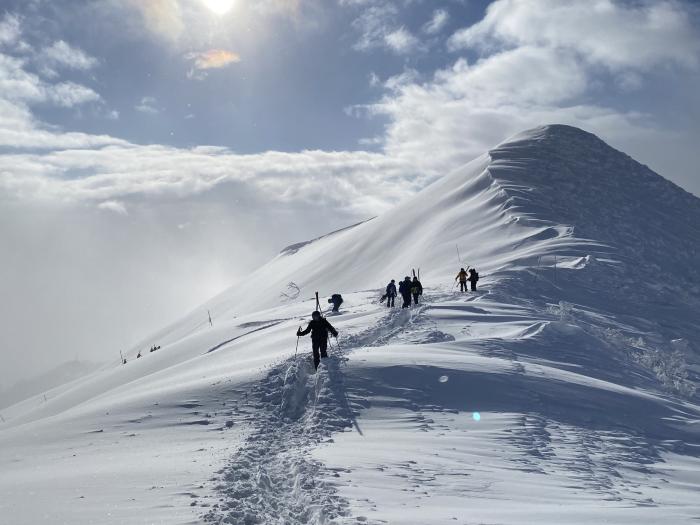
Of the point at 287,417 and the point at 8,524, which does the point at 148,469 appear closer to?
the point at 8,524

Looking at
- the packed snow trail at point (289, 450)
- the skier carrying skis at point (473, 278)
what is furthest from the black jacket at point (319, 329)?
the skier carrying skis at point (473, 278)

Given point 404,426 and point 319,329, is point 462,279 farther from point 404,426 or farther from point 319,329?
point 404,426

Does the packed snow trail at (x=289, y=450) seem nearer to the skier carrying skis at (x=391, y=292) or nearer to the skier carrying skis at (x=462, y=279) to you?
the skier carrying skis at (x=391, y=292)

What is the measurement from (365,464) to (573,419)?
20.0ft

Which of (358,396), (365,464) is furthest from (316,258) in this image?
(365,464)

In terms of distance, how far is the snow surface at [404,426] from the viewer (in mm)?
7695

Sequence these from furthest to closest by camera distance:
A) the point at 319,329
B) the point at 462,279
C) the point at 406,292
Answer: the point at 462,279 < the point at 406,292 < the point at 319,329

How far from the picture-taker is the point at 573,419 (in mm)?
13047

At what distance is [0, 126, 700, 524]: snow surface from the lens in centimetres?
770

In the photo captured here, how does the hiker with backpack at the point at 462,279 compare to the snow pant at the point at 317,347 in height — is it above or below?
above

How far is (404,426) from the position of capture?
11992mm

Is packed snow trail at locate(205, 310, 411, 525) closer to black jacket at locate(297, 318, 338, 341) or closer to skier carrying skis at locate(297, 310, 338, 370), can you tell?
skier carrying skis at locate(297, 310, 338, 370)

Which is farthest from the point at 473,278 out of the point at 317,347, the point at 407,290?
the point at 317,347

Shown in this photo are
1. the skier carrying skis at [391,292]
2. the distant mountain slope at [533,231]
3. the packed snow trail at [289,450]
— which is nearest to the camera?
the packed snow trail at [289,450]
